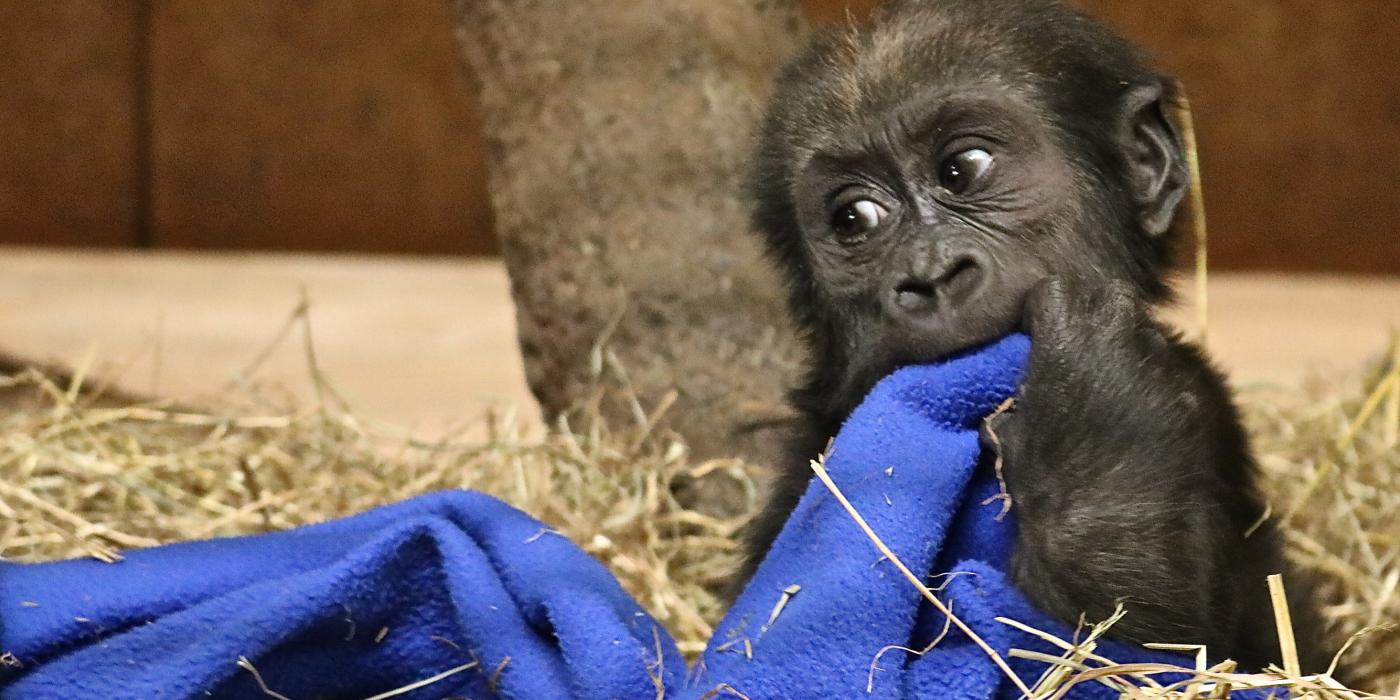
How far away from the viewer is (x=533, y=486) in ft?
10.4

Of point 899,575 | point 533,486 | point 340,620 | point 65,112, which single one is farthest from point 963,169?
point 65,112

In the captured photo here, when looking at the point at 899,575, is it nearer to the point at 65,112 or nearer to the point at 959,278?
the point at 959,278

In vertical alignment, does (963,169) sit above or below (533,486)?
above

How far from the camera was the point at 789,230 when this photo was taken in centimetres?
268

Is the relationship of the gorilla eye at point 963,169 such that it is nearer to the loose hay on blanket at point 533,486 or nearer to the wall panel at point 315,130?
the loose hay on blanket at point 533,486

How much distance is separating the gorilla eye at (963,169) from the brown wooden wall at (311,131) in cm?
485

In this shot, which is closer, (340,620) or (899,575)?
(899,575)

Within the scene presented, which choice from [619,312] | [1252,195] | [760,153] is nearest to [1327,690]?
[760,153]

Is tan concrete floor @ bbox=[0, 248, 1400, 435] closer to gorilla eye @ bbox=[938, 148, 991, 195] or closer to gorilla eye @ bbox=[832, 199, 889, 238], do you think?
gorilla eye @ bbox=[832, 199, 889, 238]

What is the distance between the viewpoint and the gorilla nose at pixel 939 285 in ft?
7.04

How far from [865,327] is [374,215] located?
5.65 metres

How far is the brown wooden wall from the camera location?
7082 mm

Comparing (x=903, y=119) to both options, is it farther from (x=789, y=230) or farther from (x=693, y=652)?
(x=693, y=652)

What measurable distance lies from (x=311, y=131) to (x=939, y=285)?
6017 millimetres
